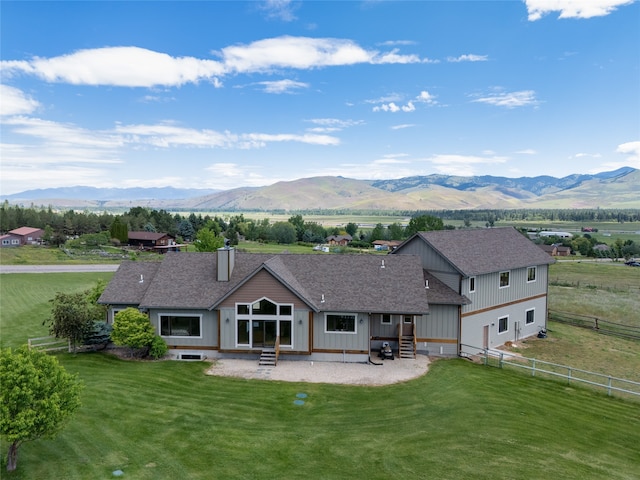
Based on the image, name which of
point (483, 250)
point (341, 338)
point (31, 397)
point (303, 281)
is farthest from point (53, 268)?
point (483, 250)

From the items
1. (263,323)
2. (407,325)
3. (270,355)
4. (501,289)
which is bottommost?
(270,355)

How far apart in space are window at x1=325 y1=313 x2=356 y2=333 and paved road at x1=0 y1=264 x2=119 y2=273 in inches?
A: 1844

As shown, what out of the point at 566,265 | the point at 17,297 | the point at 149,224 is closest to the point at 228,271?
the point at 17,297

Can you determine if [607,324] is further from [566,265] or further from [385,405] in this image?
[566,265]

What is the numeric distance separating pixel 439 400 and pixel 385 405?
2.48 meters

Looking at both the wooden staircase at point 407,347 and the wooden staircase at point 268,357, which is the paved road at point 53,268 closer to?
the wooden staircase at point 268,357

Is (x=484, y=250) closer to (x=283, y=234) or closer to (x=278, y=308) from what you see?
(x=278, y=308)

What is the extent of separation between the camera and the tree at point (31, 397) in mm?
11391

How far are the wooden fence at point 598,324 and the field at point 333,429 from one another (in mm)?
16125

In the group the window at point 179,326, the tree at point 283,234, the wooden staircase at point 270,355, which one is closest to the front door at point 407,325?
the wooden staircase at point 270,355

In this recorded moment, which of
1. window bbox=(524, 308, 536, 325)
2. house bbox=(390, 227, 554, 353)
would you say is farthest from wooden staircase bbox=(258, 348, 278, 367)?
window bbox=(524, 308, 536, 325)

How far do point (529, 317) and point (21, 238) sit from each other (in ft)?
335

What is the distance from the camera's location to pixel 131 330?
22750 mm

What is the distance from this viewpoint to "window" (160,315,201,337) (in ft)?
79.3
